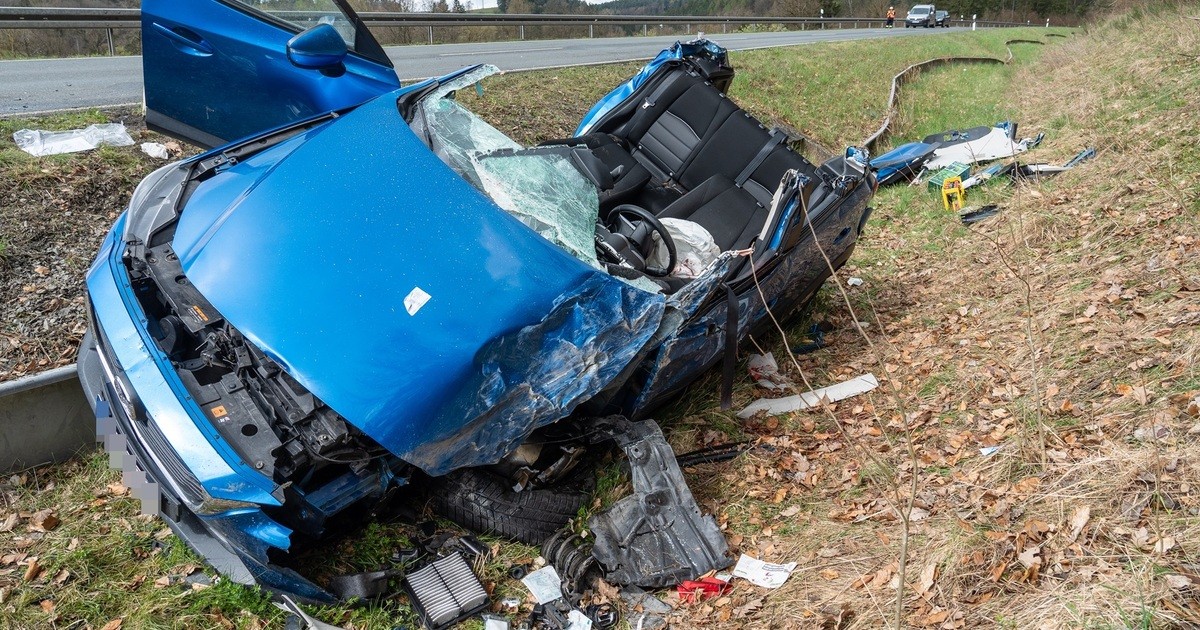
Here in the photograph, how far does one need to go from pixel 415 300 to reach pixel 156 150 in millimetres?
4341

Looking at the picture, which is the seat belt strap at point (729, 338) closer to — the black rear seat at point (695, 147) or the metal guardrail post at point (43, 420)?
the black rear seat at point (695, 147)

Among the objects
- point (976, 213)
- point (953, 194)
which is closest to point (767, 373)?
point (976, 213)

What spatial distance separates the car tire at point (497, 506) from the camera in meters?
3.47

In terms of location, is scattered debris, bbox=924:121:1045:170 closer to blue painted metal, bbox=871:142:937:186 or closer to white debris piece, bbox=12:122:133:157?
blue painted metal, bbox=871:142:937:186

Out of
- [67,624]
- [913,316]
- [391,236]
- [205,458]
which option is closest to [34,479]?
[67,624]

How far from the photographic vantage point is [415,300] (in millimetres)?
2949

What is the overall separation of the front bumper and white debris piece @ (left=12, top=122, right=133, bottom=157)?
10.6 feet

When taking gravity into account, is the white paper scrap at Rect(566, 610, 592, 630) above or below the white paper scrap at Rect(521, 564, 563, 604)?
below

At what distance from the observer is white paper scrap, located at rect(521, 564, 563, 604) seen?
3328mm

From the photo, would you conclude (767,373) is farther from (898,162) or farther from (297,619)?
(898,162)

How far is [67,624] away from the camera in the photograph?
3012mm

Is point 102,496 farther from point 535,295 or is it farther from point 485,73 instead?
point 485,73

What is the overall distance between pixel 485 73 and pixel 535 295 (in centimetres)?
190

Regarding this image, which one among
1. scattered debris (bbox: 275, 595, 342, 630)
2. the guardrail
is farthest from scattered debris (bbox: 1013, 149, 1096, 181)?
scattered debris (bbox: 275, 595, 342, 630)
